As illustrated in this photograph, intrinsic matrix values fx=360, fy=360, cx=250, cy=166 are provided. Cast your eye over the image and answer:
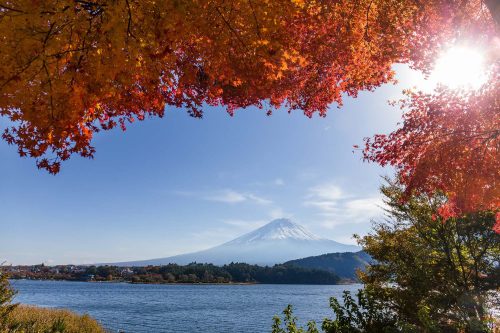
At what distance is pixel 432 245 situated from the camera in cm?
1548

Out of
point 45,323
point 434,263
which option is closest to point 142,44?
point 434,263

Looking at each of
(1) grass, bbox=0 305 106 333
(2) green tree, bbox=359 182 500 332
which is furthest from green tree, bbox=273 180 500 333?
(1) grass, bbox=0 305 106 333

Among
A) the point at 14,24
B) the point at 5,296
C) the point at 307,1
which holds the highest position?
the point at 307,1

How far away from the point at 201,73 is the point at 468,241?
1420 centimetres

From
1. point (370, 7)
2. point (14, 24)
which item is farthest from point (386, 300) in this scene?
point (14, 24)

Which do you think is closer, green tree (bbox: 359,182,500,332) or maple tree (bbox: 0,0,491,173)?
maple tree (bbox: 0,0,491,173)

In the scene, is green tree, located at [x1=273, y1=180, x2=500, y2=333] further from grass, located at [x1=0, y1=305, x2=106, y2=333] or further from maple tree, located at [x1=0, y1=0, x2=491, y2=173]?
grass, located at [x1=0, y1=305, x2=106, y2=333]

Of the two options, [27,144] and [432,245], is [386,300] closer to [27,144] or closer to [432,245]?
[432,245]

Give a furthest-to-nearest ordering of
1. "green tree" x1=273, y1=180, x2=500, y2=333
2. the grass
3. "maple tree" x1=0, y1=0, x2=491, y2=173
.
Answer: the grass, "green tree" x1=273, y1=180, x2=500, y2=333, "maple tree" x1=0, y1=0, x2=491, y2=173

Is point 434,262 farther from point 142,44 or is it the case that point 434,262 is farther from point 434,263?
point 142,44

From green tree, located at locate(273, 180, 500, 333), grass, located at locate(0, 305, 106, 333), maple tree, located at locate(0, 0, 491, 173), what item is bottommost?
grass, located at locate(0, 305, 106, 333)

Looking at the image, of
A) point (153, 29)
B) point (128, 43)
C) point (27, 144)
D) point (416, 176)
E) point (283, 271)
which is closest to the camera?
point (128, 43)

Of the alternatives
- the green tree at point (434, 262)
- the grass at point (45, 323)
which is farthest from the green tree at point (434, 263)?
the grass at point (45, 323)

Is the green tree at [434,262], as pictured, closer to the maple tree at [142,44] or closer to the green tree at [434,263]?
the green tree at [434,263]
